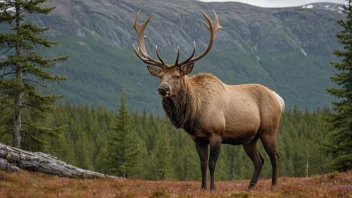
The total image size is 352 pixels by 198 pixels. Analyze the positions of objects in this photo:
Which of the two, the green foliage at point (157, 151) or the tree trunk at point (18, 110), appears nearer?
the tree trunk at point (18, 110)

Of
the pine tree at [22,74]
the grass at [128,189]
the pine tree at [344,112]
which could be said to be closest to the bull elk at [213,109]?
the grass at [128,189]

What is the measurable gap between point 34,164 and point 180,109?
6.82 metres

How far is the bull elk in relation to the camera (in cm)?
1319

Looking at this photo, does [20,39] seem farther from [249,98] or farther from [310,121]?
[310,121]

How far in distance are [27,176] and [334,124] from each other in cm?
2279

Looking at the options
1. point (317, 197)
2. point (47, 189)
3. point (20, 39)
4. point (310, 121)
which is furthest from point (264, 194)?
point (310, 121)

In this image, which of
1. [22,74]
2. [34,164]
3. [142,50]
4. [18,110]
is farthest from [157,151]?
[142,50]

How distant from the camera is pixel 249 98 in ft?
48.2

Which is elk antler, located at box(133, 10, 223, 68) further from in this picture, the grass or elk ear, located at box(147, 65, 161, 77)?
the grass

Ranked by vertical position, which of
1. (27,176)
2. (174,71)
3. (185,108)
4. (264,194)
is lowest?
(27,176)

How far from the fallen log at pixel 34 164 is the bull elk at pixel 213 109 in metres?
5.95

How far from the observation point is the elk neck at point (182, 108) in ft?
43.6

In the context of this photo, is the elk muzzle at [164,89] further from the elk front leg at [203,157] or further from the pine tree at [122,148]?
the pine tree at [122,148]

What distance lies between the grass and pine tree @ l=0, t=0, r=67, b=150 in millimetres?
9667
